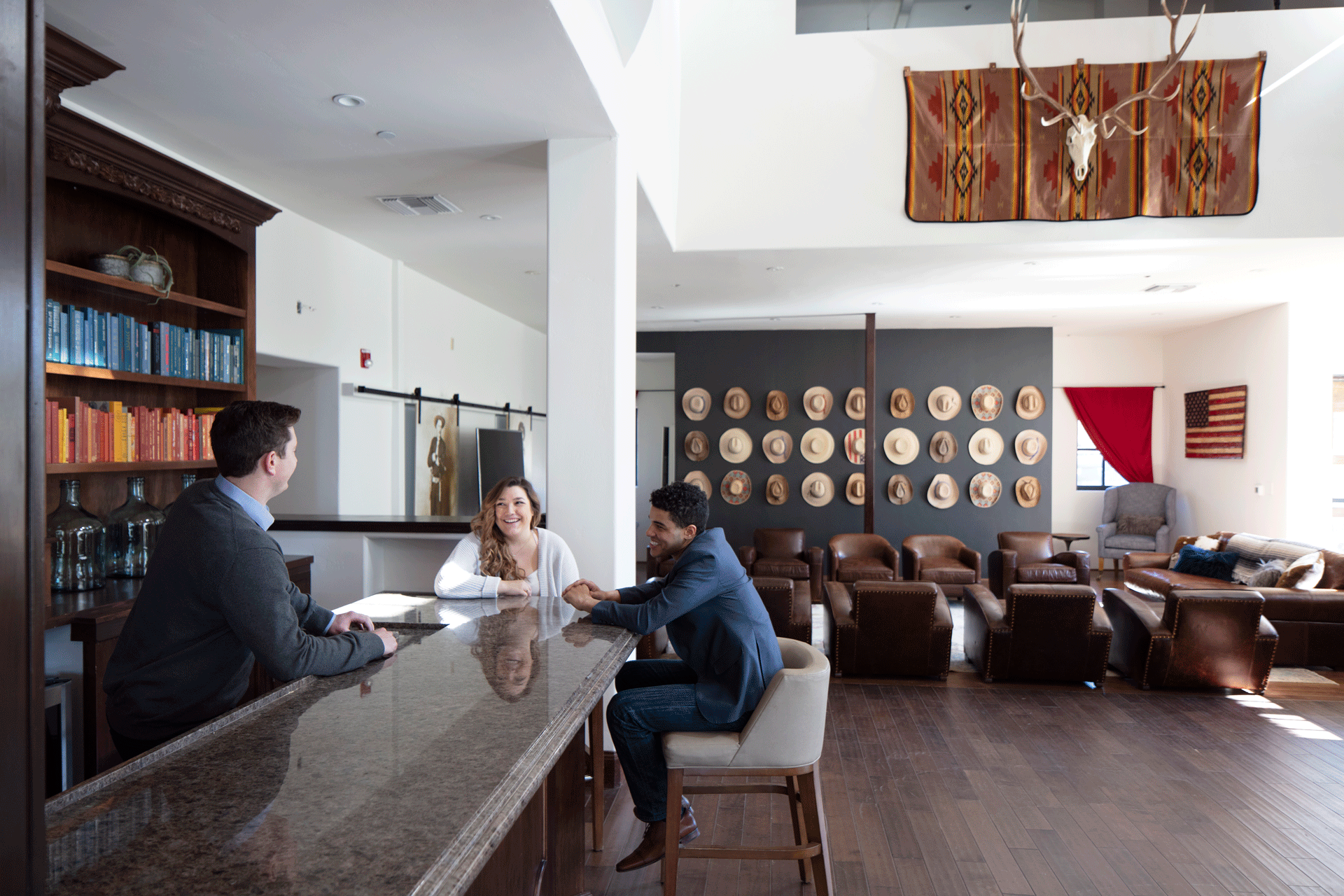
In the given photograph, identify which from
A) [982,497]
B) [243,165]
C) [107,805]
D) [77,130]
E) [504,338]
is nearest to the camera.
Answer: [107,805]

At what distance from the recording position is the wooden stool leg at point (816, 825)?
249 centimetres

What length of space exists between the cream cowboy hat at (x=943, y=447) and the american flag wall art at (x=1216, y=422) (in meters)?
2.66

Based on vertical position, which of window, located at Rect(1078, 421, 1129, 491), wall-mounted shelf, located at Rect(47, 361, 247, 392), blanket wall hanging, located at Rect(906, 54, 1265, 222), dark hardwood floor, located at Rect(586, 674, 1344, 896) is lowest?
dark hardwood floor, located at Rect(586, 674, 1344, 896)

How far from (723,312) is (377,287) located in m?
3.85

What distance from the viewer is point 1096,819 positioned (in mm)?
3363

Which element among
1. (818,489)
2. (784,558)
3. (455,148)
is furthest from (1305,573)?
(455,148)

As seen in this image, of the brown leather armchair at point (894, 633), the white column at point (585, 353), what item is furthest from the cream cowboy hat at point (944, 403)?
the white column at point (585, 353)

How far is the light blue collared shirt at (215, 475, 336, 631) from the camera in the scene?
1.79 meters

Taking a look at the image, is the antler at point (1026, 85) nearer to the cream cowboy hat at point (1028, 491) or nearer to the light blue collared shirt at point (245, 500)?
the light blue collared shirt at point (245, 500)

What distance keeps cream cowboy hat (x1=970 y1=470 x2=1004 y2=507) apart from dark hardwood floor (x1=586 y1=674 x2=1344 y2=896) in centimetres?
471

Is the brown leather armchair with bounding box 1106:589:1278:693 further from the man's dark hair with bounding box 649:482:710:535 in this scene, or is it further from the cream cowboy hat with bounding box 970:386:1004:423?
the cream cowboy hat with bounding box 970:386:1004:423

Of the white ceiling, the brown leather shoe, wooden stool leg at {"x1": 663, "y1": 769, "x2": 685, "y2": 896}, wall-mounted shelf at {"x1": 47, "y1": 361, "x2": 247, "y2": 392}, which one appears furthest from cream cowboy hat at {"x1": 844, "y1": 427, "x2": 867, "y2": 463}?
wooden stool leg at {"x1": 663, "y1": 769, "x2": 685, "y2": 896}

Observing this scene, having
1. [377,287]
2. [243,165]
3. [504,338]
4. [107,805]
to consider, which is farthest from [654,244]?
[107,805]

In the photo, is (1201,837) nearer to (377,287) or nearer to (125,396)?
(125,396)
